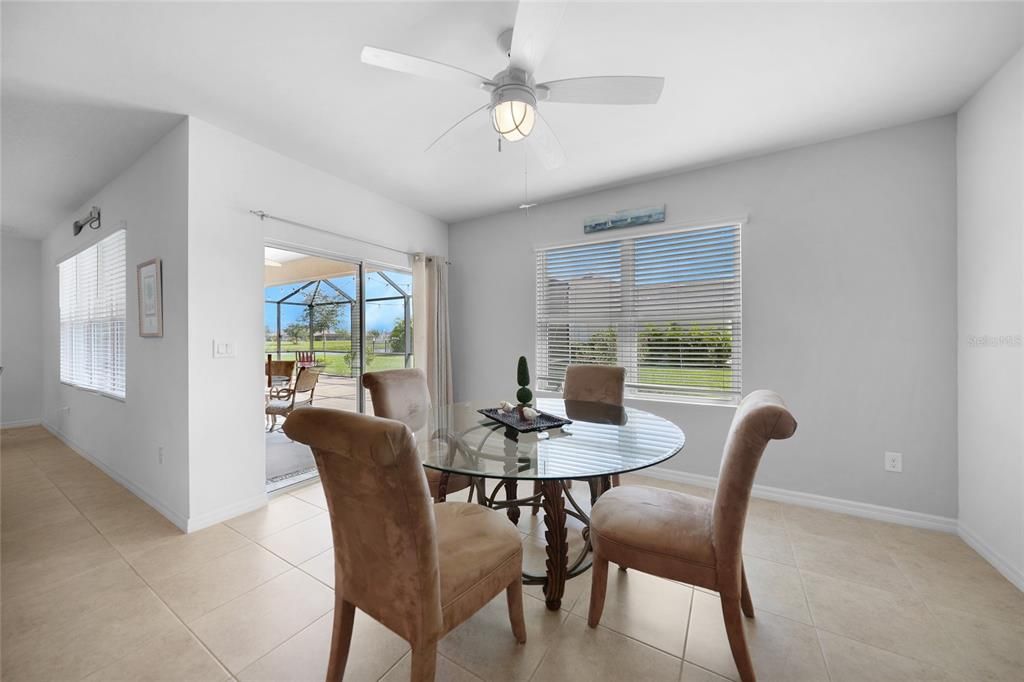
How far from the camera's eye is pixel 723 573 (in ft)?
4.40

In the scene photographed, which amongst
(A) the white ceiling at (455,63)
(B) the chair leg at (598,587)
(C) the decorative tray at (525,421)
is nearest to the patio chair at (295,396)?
(A) the white ceiling at (455,63)

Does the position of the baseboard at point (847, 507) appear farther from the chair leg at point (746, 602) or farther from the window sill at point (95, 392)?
the window sill at point (95, 392)

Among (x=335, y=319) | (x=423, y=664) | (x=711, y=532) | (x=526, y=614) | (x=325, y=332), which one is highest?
(x=335, y=319)

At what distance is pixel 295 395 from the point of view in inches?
161

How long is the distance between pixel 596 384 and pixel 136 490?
3.61m

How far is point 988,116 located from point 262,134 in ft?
14.1

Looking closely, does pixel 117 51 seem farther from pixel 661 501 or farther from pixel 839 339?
pixel 839 339

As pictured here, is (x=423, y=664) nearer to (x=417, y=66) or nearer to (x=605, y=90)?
(x=417, y=66)

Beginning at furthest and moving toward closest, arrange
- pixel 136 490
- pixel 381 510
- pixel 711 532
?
pixel 136 490
pixel 711 532
pixel 381 510

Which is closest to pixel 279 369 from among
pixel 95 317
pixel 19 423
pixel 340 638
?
pixel 95 317

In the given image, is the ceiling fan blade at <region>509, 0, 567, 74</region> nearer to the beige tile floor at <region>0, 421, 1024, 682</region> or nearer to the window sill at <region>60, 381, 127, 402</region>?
the beige tile floor at <region>0, 421, 1024, 682</region>

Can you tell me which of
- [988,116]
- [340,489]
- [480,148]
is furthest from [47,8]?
[988,116]

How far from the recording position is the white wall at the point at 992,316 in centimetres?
191

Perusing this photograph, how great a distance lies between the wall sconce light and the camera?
357 cm
